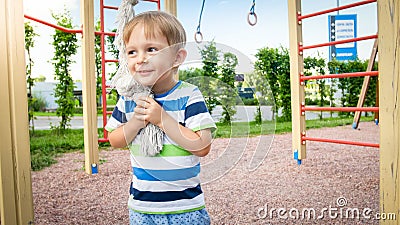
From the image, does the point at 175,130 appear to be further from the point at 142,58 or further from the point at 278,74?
the point at 278,74

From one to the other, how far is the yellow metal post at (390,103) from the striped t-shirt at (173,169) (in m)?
0.72

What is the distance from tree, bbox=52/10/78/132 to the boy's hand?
482 cm

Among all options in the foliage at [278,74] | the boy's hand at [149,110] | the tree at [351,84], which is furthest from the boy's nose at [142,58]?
the tree at [351,84]

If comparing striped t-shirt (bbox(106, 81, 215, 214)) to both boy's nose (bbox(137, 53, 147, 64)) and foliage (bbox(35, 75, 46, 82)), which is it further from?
foliage (bbox(35, 75, 46, 82))

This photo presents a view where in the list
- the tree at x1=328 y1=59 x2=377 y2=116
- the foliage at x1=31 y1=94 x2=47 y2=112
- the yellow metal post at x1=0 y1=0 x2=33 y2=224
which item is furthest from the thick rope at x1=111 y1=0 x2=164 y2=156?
the tree at x1=328 y1=59 x2=377 y2=116

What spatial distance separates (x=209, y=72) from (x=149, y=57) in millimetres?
191

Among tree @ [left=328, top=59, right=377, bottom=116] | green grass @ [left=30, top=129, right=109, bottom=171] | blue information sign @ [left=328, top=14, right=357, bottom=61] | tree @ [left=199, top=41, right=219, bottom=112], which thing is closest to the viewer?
tree @ [left=199, top=41, right=219, bottom=112]

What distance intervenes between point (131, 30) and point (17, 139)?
667mm

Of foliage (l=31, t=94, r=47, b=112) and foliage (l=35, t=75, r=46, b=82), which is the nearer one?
foliage (l=35, t=75, r=46, b=82)

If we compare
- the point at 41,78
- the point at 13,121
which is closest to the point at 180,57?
the point at 13,121

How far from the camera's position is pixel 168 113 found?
1.28 metres

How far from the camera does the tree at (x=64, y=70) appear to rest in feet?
18.8

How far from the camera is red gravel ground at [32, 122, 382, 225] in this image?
2367mm

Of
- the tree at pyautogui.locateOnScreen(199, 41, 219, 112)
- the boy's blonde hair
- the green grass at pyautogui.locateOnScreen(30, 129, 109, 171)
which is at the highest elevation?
the boy's blonde hair
